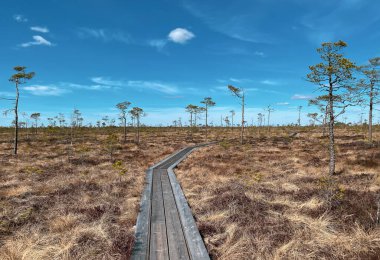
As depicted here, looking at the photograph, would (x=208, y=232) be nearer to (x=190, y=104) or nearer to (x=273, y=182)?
(x=273, y=182)

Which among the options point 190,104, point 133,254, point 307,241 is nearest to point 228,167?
point 307,241

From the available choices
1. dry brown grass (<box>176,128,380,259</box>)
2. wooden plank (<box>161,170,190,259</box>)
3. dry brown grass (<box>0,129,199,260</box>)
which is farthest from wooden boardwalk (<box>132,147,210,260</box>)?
dry brown grass (<box>176,128,380,259</box>)

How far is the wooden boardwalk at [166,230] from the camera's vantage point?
6375 millimetres

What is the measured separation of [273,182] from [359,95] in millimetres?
6536

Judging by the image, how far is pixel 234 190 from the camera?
12.8 metres

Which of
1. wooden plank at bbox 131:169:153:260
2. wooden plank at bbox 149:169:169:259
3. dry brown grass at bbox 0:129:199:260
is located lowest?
dry brown grass at bbox 0:129:199:260

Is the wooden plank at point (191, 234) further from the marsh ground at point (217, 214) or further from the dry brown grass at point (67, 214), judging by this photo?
the dry brown grass at point (67, 214)

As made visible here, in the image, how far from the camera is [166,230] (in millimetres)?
7867

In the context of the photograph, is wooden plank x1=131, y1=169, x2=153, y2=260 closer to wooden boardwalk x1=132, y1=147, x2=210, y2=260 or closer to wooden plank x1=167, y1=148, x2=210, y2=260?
wooden boardwalk x1=132, y1=147, x2=210, y2=260

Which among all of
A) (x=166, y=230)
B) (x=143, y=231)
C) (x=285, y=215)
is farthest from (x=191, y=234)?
(x=285, y=215)

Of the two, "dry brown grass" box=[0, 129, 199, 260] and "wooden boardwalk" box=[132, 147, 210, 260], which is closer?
"wooden boardwalk" box=[132, 147, 210, 260]

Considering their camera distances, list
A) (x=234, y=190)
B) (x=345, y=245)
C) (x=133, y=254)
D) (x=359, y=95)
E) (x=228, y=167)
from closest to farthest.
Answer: (x=133, y=254) → (x=345, y=245) → (x=234, y=190) → (x=359, y=95) → (x=228, y=167)

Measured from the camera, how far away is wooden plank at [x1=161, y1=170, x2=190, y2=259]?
6383mm

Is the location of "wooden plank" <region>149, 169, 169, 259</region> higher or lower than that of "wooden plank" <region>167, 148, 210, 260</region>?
lower
